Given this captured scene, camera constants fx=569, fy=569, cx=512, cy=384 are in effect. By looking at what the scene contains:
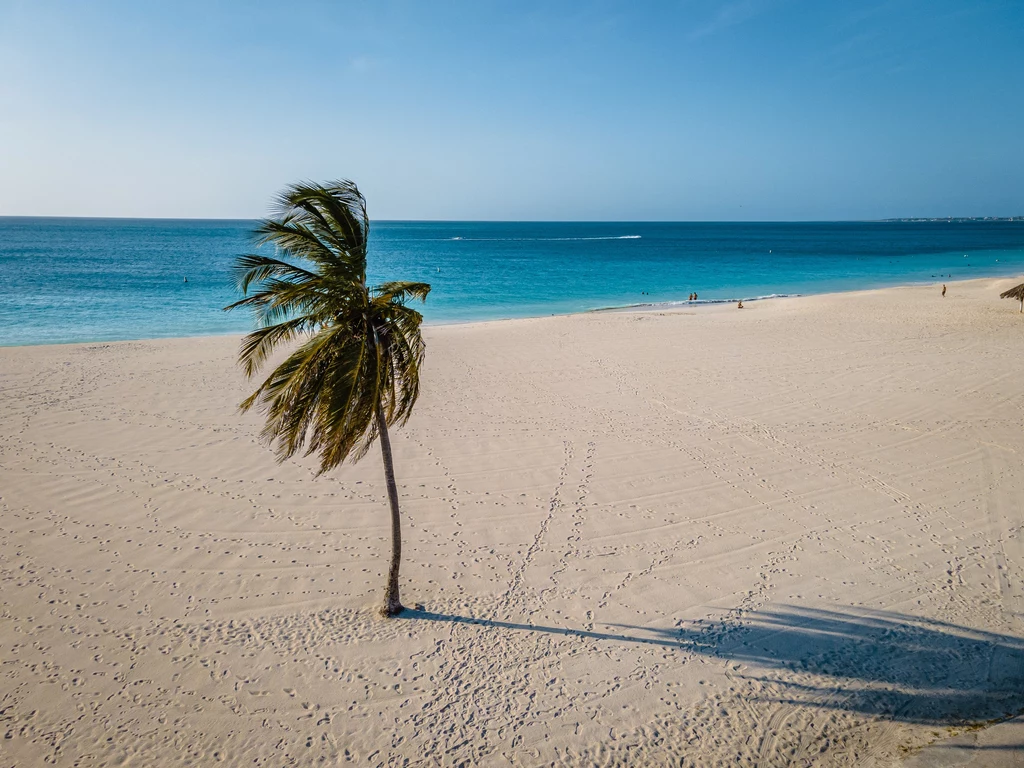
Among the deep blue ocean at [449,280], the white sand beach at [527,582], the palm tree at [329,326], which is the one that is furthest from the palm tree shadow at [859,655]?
the deep blue ocean at [449,280]

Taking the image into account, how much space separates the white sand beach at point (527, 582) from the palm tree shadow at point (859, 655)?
39mm

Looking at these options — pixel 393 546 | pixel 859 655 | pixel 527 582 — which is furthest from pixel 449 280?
pixel 859 655

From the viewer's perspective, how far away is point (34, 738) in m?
6.35

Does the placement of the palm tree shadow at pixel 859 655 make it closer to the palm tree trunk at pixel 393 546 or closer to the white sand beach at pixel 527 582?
the white sand beach at pixel 527 582

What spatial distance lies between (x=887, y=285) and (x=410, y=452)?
55.2m

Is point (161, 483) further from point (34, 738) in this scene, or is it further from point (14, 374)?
point (14, 374)

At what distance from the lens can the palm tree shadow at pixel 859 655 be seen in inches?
271

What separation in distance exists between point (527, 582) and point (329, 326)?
5.10 metres

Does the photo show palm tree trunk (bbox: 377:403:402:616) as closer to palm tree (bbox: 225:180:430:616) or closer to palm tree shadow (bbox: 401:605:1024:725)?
palm tree shadow (bbox: 401:605:1024:725)

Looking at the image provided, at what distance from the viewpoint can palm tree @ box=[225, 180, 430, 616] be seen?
658cm

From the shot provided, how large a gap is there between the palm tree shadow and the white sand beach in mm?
39

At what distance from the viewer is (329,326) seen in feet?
23.5

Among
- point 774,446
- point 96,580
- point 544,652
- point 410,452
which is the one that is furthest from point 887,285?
point 96,580

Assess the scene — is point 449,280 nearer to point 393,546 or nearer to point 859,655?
point 393,546
